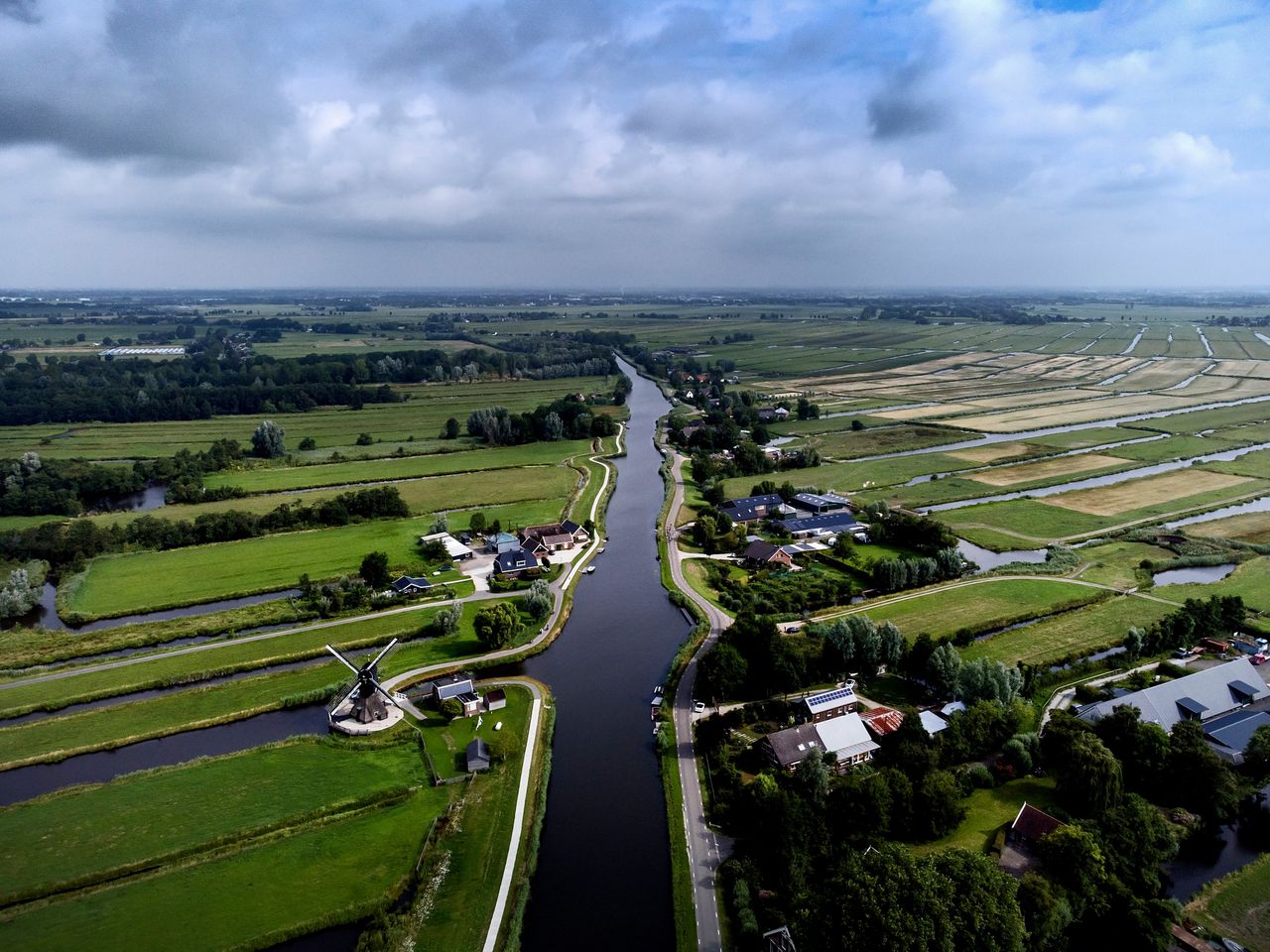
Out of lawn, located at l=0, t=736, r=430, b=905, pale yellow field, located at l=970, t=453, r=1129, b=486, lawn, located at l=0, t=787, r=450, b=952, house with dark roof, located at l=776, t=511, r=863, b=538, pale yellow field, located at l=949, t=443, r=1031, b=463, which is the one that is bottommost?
lawn, located at l=0, t=787, r=450, b=952

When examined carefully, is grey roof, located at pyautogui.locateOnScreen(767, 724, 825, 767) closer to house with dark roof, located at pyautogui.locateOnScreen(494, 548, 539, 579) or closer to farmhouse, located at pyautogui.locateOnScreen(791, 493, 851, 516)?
house with dark roof, located at pyautogui.locateOnScreen(494, 548, 539, 579)

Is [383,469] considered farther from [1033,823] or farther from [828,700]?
[1033,823]

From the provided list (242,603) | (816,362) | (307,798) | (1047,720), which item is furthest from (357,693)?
(816,362)

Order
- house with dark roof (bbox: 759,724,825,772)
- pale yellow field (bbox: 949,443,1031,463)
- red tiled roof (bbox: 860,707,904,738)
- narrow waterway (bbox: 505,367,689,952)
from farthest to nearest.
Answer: pale yellow field (bbox: 949,443,1031,463) < red tiled roof (bbox: 860,707,904,738) < house with dark roof (bbox: 759,724,825,772) < narrow waterway (bbox: 505,367,689,952)

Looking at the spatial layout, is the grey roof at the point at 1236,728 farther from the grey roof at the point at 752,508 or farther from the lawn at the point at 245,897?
the grey roof at the point at 752,508

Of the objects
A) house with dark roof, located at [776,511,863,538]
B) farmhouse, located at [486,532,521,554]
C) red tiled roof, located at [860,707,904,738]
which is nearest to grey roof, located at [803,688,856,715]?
red tiled roof, located at [860,707,904,738]

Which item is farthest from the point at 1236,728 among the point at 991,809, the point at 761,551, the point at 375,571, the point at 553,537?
the point at 375,571
